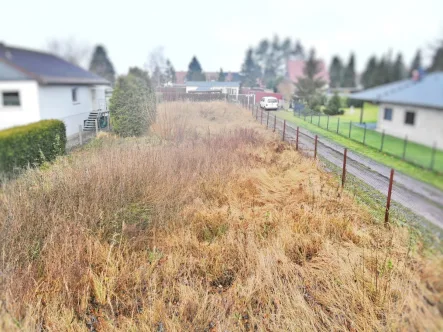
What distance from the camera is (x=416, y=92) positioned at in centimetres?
66

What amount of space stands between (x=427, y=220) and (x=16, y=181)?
429 cm

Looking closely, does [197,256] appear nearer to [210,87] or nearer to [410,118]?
[410,118]

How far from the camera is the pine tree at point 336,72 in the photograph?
3.67 ft

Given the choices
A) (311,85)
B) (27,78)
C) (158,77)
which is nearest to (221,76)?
(158,77)

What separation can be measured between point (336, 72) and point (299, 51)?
0.76m

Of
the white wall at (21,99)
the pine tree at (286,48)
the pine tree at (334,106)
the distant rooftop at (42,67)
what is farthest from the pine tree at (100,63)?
the pine tree at (334,106)

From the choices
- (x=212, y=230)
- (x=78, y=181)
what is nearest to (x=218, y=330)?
(x=212, y=230)

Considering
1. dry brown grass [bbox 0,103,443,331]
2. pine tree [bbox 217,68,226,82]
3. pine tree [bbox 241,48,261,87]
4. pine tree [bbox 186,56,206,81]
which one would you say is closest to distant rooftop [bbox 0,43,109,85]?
dry brown grass [bbox 0,103,443,331]

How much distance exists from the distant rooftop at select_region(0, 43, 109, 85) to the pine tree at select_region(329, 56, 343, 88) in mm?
2929

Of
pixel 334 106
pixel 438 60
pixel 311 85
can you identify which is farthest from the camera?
pixel 311 85

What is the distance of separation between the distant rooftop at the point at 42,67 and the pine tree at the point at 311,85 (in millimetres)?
2724

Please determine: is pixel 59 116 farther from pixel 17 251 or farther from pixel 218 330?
pixel 218 330

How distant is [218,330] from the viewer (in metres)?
2.18

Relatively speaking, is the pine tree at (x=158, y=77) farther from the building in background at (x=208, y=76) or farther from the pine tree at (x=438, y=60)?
A: the pine tree at (x=438, y=60)
